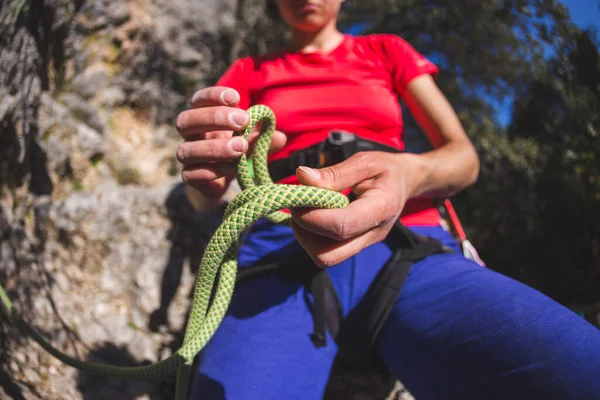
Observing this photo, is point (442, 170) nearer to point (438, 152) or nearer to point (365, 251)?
point (438, 152)

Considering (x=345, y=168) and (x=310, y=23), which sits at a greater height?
(x=310, y=23)

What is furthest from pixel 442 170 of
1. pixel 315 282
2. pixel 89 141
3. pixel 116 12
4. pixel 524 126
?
pixel 116 12

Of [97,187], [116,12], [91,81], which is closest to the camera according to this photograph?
[97,187]

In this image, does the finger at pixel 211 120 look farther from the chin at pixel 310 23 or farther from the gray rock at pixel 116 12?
the gray rock at pixel 116 12

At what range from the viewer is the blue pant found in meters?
0.98

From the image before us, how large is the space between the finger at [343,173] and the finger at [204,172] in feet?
1.25

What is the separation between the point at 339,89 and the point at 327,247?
2.91 feet

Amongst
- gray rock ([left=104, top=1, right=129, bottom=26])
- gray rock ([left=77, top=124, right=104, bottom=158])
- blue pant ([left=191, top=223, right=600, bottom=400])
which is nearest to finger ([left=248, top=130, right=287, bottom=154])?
blue pant ([left=191, top=223, right=600, bottom=400])

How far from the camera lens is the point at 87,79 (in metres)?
2.50

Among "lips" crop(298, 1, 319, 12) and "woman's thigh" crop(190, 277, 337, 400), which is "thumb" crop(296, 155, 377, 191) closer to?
"woman's thigh" crop(190, 277, 337, 400)

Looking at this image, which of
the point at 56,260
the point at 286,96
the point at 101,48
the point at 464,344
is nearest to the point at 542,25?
the point at 286,96

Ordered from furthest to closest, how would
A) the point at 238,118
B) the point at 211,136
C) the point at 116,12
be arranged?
the point at 116,12
the point at 211,136
the point at 238,118

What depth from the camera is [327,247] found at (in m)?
0.97

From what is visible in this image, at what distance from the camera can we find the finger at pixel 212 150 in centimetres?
109
